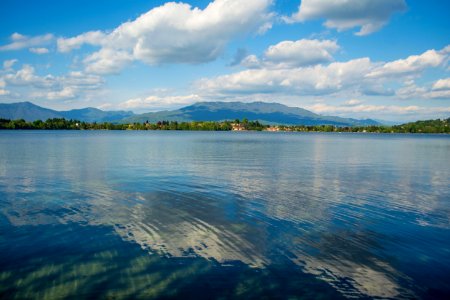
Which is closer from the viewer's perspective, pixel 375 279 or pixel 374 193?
pixel 375 279

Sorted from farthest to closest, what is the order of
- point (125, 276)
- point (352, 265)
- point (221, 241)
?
point (221, 241)
point (352, 265)
point (125, 276)

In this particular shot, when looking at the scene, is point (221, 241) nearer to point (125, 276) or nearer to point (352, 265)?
point (125, 276)

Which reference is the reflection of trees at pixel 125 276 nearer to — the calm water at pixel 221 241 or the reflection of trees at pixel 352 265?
the calm water at pixel 221 241

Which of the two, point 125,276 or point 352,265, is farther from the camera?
point 352,265

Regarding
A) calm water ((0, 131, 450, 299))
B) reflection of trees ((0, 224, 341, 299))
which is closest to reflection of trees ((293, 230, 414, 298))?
calm water ((0, 131, 450, 299))

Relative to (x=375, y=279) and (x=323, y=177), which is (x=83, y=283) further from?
(x=323, y=177)

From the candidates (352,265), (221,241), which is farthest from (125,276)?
(352,265)

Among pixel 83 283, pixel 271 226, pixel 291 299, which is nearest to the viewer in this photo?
pixel 291 299

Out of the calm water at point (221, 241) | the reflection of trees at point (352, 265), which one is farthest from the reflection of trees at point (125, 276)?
the reflection of trees at point (352, 265)

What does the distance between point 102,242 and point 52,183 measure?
21.1 meters

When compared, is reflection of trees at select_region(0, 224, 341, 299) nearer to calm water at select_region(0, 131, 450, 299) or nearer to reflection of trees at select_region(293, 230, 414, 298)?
calm water at select_region(0, 131, 450, 299)

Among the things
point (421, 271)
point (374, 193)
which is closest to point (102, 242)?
point (421, 271)

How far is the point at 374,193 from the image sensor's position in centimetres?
3259

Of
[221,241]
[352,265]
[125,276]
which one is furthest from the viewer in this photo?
[221,241]
